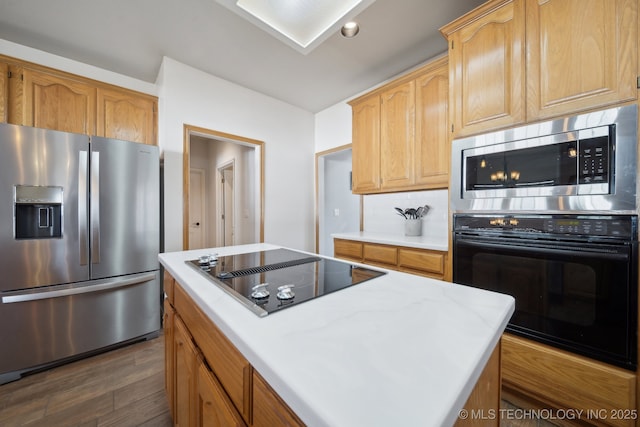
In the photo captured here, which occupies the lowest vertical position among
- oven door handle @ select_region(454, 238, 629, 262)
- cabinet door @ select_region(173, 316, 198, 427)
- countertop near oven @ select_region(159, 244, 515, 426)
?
cabinet door @ select_region(173, 316, 198, 427)

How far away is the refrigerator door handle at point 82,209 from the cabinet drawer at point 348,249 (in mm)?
2168

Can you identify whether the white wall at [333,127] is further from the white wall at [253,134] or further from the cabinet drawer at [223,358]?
the cabinet drawer at [223,358]

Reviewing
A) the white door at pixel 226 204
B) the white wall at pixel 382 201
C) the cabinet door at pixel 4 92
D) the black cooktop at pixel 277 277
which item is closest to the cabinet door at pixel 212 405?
the black cooktop at pixel 277 277

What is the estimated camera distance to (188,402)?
0.91 meters

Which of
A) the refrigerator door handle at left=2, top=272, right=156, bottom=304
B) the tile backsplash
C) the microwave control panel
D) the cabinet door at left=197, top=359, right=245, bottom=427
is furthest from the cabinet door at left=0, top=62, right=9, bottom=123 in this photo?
the microwave control panel

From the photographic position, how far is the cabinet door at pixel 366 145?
8.47 feet

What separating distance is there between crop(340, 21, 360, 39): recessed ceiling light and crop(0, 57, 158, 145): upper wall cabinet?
6.84ft

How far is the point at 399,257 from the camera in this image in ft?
7.06

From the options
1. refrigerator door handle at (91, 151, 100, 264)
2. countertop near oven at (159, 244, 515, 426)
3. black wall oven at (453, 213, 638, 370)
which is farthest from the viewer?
refrigerator door handle at (91, 151, 100, 264)

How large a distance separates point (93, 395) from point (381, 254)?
2.26 m

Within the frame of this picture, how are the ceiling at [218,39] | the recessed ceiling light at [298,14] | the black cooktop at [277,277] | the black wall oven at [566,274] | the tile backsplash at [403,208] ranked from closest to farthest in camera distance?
the black cooktop at [277,277] < the black wall oven at [566,274] < the recessed ceiling light at [298,14] < the ceiling at [218,39] < the tile backsplash at [403,208]

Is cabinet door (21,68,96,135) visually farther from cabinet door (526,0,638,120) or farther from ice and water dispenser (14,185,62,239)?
cabinet door (526,0,638,120)

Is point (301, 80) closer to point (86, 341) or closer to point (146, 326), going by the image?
point (146, 326)

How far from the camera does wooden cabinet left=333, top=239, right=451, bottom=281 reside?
1.87 metres
